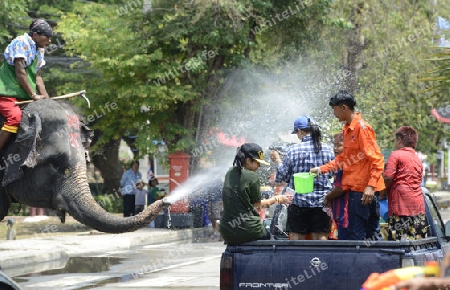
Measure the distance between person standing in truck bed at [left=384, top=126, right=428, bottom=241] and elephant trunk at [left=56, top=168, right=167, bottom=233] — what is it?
3.00 meters

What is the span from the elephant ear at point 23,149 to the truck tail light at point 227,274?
66.6 inches

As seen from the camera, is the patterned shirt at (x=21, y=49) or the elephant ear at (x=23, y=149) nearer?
the elephant ear at (x=23, y=149)

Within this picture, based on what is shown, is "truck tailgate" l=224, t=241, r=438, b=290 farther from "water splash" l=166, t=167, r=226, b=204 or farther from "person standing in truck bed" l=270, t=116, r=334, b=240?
"water splash" l=166, t=167, r=226, b=204

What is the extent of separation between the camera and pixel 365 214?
27.6 feet

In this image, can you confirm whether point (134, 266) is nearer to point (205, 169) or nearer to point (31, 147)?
point (31, 147)

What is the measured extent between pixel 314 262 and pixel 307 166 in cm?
217

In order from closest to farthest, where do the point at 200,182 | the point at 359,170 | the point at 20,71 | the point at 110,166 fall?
the point at 20,71 → the point at 359,170 → the point at 200,182 → the point at 110,166

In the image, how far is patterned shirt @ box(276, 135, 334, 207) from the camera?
932 centimetres

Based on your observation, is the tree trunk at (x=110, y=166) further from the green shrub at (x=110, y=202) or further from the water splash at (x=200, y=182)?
the water splash at (x=200, y=182)

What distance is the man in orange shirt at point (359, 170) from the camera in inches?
330

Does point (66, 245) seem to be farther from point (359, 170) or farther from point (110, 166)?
point (110, 166)

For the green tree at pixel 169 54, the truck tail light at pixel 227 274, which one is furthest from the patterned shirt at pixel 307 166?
the green tree at pixel 169 54

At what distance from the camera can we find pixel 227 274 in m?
7.70

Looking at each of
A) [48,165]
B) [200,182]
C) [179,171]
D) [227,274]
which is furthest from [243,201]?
[179,171]
